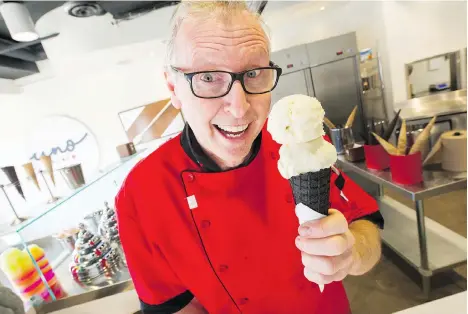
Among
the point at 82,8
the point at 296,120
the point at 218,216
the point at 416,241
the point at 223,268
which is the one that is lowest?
the point at 416,241

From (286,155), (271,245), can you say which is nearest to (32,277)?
(271,245)

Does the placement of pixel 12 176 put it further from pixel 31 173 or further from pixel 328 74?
pixel 328 74

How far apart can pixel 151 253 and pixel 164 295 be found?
0.62 feet

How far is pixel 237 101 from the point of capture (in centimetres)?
90

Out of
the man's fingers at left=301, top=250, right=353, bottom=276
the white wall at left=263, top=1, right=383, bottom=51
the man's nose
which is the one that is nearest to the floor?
the man's fingers at left=301, top=250, right=353, bottom=276

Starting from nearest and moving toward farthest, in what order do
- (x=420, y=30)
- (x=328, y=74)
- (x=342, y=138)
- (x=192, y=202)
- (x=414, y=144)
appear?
(x=192, y=202)
(x=414, y=144)
(x=342, y=138)
(x=328, y=74)
(x=420, y=30)

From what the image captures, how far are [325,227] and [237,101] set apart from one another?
0.49 metres

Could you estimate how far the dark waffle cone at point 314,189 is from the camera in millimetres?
823

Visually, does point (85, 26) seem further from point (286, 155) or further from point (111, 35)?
point (286, 155)

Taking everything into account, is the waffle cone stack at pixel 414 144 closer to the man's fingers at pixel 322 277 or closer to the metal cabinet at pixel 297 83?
the man's fingers at pixel 322 277

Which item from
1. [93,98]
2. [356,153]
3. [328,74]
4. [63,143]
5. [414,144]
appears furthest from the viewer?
[93,98]

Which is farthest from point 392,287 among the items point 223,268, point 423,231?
point 223,268

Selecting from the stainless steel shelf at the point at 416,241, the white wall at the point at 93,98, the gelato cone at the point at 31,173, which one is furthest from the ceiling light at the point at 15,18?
the stainless steel shelf at the point at 416,241

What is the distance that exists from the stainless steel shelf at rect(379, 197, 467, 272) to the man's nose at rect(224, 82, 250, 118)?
8.98 ft
